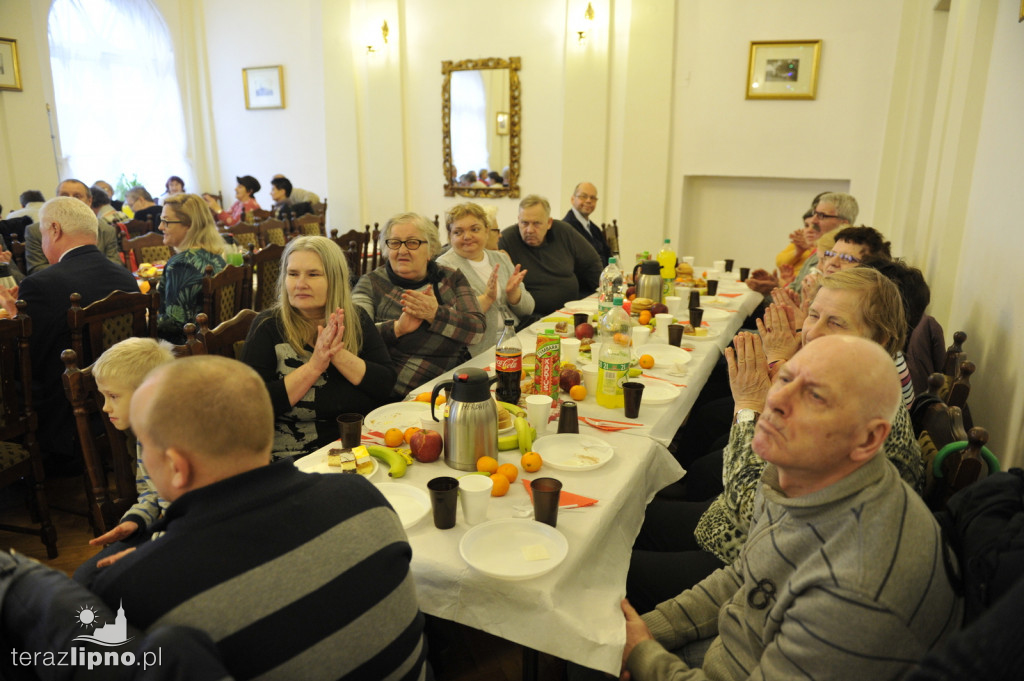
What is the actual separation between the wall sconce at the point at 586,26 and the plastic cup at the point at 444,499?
611 centimetres

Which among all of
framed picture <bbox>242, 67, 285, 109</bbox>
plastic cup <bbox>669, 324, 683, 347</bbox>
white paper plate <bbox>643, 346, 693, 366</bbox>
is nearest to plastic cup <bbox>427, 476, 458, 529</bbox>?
white paper plate <bbox>643, 346, 693, 366</bbox>

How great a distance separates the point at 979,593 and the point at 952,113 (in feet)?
10.4

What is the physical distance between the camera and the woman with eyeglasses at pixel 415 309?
2604 millimetres

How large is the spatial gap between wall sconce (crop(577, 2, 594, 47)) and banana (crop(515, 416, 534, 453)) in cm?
575

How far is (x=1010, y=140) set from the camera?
2.31 metres

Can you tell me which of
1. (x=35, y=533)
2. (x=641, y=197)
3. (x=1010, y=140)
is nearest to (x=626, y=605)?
(x=1010, y=140)

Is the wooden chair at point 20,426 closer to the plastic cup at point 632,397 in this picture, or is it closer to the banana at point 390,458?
the banana at point 390,458

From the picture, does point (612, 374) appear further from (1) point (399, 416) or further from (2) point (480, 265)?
(2) point (480, 265)

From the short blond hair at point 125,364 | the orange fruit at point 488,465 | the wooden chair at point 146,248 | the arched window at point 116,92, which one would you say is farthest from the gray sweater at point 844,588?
the arched window at point 116,92

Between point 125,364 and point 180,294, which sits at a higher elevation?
point 125,364

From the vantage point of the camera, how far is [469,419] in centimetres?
159

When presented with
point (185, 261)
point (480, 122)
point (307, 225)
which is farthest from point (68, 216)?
point (480, 122)

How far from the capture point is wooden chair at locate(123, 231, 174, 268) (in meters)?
4.69

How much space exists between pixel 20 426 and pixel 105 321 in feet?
1.59
